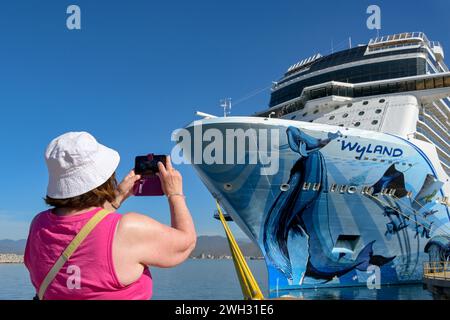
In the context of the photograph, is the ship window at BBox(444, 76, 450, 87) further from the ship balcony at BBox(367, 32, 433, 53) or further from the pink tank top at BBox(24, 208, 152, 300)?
the pink tank top at BBox(24, 208, 152, 300)

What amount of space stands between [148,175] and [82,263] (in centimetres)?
61

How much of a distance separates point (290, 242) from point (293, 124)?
13.7 feet

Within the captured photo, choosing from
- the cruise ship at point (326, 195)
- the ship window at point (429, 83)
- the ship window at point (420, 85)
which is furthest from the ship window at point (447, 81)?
the cruise ship at point (326, 195)

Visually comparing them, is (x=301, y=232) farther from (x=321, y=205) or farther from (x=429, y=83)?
(x=429, y=83)

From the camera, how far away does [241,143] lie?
1608 centimetres

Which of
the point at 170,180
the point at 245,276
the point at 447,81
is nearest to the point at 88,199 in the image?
the point at 170,180

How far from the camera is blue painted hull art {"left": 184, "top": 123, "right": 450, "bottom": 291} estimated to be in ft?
53.6

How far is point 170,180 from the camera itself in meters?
2.22

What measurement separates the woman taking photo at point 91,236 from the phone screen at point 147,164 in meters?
0.25

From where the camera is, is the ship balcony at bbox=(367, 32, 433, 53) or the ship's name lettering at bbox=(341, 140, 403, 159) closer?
the ship's name lettering at bbox=(341, 140, 403, 159)

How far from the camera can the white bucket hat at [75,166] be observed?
2.01 metres

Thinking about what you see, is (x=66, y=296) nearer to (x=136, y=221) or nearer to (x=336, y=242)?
(x=136, y=221)

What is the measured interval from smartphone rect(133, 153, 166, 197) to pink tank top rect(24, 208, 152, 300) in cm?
42

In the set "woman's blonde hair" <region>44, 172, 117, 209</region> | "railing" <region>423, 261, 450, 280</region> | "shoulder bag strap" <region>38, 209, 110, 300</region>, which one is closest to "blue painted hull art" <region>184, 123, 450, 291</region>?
"railing" <region>423, 261, 450, 280</region>
